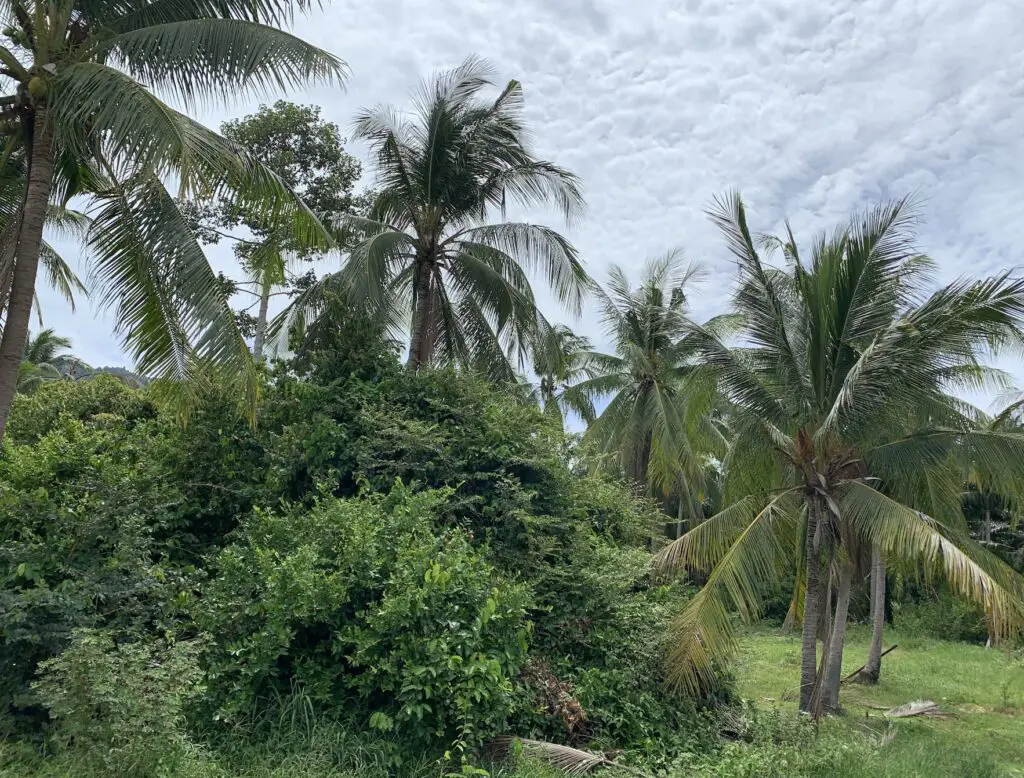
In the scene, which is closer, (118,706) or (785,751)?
(118,706)

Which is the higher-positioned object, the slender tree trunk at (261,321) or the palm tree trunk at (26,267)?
the slender tree trunk at (261,321)

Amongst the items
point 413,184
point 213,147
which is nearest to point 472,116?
point 413,184

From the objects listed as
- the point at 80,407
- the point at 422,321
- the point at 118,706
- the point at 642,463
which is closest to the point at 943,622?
the point at 642,463

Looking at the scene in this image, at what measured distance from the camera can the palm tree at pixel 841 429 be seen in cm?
738

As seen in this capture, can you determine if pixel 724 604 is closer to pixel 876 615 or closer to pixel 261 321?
pixel 876 615

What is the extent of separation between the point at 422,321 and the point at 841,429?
256 inches

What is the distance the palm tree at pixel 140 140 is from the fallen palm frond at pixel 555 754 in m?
3.90

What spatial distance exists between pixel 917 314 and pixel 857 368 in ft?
3.27

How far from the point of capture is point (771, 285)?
888 cm

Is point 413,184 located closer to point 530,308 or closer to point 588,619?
point 530,308

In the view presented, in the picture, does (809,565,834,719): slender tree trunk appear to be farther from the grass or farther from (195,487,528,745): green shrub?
(195,487,528,745): green shrub

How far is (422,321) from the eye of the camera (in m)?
11.9

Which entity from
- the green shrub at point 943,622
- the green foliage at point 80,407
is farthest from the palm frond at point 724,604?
the green shrub at point 943,622

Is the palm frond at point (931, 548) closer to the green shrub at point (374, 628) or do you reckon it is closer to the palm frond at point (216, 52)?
the green shrub at point (374, 628)
